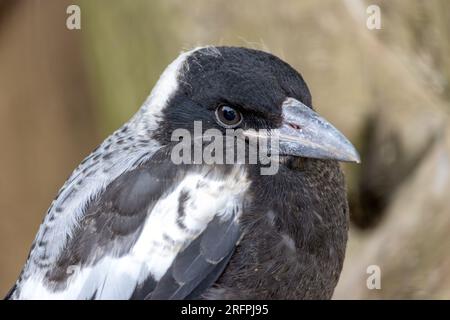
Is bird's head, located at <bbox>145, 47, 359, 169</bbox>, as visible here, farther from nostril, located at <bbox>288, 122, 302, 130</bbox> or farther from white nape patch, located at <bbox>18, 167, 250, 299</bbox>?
white nape patch, located at <bbox>18, 167, 250, 299</bbox>

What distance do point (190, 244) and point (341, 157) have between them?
633mm

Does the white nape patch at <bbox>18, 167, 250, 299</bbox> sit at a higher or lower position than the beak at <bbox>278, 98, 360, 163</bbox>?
lower

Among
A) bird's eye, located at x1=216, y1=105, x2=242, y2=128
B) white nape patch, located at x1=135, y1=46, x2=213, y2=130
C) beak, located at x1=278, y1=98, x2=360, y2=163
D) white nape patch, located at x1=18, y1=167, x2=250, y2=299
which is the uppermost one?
white nape patch, located at x1=135, y1=46, x2=213, y2=130

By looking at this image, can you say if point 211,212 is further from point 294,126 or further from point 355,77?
point 355,77

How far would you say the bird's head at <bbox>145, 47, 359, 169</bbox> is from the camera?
3133 mm

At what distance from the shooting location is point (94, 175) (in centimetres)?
319

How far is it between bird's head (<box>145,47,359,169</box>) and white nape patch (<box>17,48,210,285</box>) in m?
0.10

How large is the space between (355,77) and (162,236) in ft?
9.58

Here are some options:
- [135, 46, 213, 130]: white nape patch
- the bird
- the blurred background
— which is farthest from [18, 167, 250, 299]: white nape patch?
the blurred background

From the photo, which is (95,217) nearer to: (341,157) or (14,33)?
(341,157)

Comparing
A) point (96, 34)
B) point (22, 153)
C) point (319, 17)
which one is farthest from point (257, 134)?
point (22, 153)

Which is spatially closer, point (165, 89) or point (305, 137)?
point (305, 137)

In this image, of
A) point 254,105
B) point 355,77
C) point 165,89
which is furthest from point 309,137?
point 355,77
